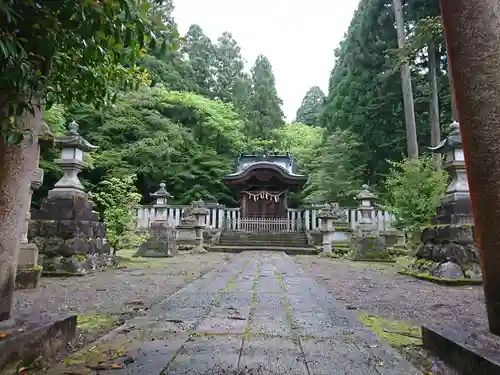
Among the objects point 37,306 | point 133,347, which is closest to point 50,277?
point 37,306

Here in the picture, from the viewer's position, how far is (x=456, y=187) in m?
5.60

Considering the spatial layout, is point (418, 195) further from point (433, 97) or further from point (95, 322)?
point (433, 97)

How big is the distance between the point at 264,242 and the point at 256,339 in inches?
530

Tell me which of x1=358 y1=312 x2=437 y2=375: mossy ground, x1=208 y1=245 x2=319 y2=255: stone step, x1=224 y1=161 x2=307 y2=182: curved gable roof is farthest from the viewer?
x1=224 y1=161 x2=307 y2=182: curved gable roof

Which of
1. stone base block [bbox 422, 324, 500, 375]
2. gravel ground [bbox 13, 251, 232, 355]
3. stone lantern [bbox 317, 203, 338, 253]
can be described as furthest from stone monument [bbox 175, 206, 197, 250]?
stone base block [bbox 422, 324, 500, 375]

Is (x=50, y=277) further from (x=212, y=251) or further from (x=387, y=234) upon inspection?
(x=387, y=234)

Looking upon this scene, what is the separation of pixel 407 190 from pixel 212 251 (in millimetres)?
7368

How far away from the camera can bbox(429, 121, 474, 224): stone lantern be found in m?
5.38

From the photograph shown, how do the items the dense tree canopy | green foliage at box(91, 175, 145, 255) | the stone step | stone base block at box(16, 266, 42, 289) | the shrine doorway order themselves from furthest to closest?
the shrine doorway → the dense tree canopy → the stone step → green foliage at box(91, 175, 145, 255) → stone base block at box(16, 266, 42, 289)

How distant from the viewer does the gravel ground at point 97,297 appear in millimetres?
2820

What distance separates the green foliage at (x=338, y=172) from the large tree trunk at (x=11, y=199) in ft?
56.9

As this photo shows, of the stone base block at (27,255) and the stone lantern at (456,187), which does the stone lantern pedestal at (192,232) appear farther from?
the stone lantern at (456,187)

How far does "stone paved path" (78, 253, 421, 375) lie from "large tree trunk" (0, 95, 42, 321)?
745mm

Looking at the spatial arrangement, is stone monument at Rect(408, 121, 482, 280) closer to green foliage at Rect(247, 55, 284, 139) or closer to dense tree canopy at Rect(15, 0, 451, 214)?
dense tree canopy at Rect(15, 0, 451, 214)
